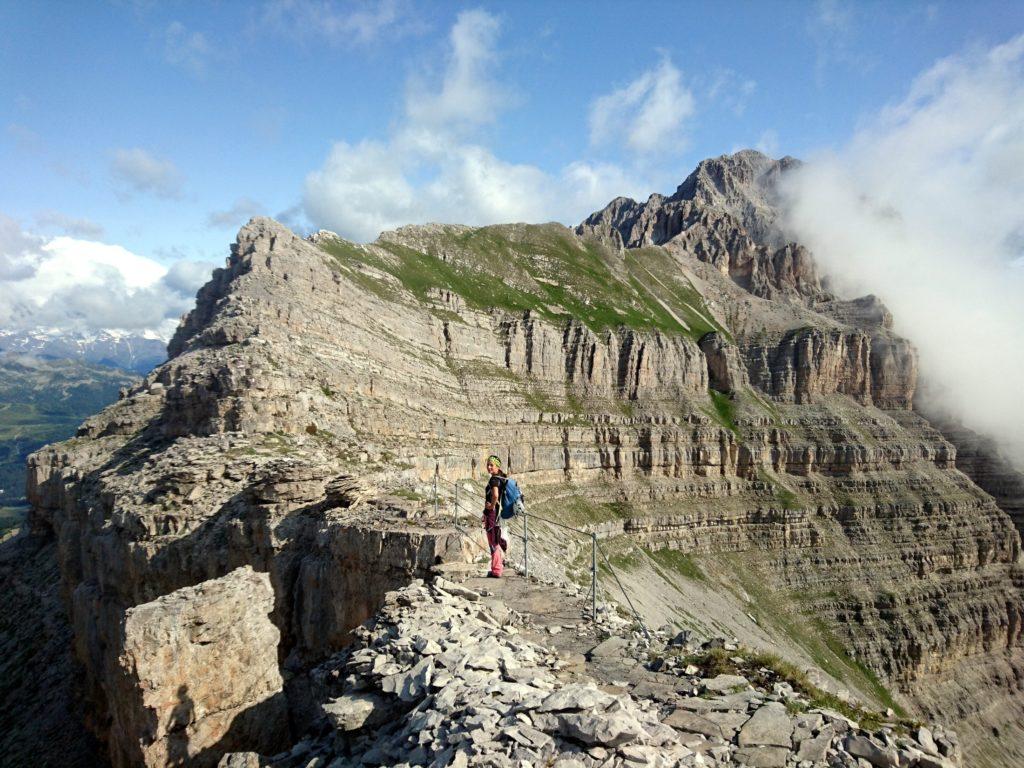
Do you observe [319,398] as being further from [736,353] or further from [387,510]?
[736,353]

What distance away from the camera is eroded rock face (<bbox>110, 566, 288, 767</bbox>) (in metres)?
13.7

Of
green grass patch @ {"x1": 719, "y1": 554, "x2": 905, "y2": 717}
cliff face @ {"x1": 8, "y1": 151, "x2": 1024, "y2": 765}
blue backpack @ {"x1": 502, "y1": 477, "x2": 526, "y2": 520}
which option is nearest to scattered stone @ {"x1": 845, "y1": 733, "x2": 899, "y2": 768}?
blue backpack @ {"x1": 502, "y1": 477, "x2": 526, "y2": 520}

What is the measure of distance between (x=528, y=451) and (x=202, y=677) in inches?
2368

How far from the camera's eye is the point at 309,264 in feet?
186

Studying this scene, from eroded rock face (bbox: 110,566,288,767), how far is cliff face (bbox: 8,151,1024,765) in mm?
172

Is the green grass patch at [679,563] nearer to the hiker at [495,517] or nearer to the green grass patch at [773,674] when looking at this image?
the hiker at [495,517]

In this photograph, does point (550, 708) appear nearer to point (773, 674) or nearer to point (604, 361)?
point (773, 674)

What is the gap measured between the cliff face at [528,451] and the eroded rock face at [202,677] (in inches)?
6.8

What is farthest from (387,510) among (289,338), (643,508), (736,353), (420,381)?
(736,353)

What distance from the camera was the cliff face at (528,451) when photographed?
72.1 ft

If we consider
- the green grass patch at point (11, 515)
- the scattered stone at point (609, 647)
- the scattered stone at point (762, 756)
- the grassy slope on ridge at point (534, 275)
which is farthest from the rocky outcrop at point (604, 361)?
the green grass patch at point (11, 515)

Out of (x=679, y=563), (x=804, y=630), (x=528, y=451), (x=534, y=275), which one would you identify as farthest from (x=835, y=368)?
(x=528, y=451)

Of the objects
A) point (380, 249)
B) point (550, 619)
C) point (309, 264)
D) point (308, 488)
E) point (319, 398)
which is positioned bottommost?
point (550, 619)

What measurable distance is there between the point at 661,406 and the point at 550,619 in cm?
8423
